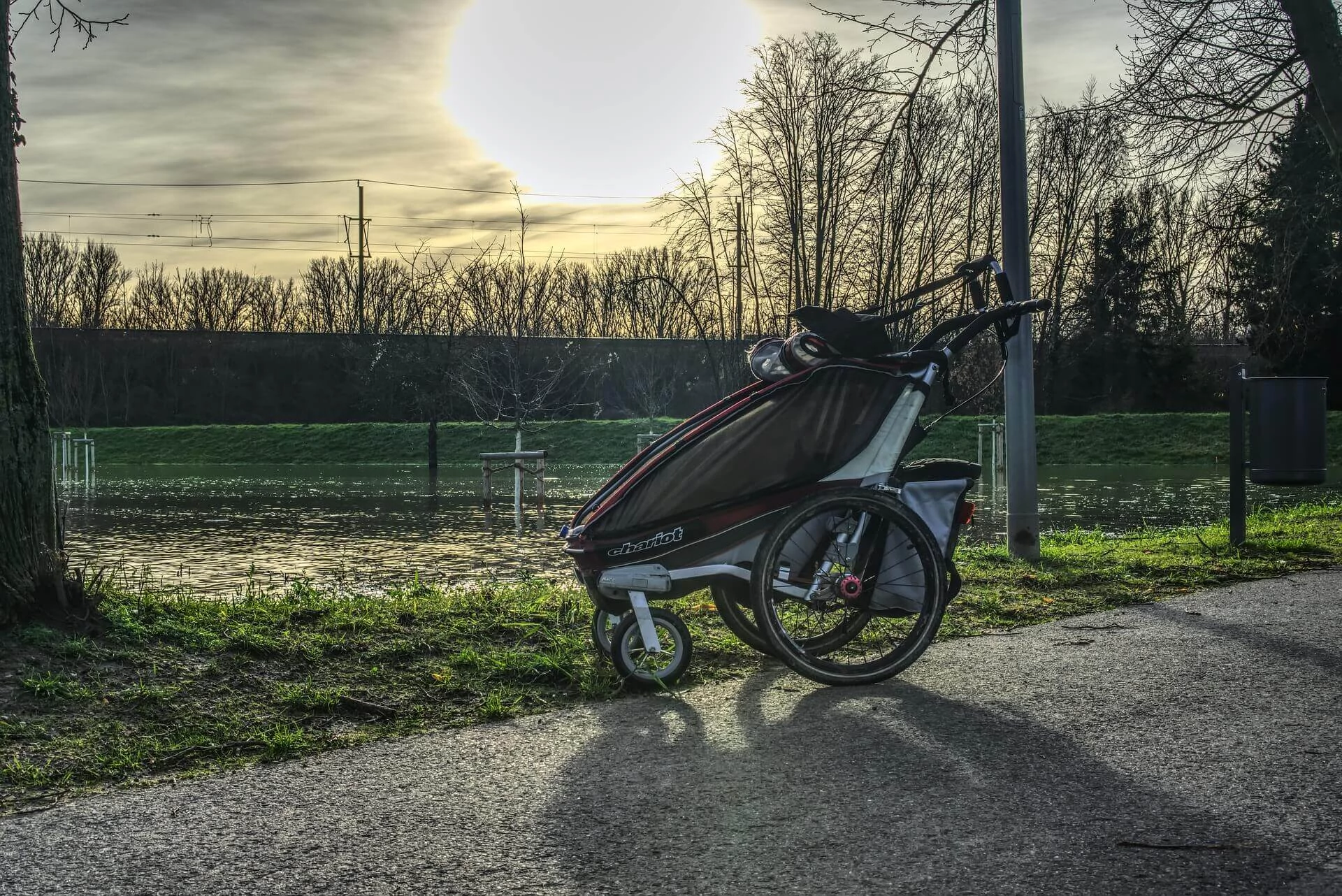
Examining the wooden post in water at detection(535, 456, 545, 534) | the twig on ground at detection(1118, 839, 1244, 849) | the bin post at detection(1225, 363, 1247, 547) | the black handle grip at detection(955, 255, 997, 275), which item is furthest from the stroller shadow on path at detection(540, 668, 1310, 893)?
the wooden post in water at detection(535, 456, 545, 534)

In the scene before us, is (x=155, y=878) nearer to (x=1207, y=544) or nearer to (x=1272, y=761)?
(x=1272, y=761)

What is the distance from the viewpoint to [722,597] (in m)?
5.18

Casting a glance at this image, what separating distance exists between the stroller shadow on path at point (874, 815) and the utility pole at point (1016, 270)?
4823mm

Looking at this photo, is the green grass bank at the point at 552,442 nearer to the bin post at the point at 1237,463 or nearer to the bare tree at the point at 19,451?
the bin post at the point at 1237,463

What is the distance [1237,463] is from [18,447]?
8628 millimetres

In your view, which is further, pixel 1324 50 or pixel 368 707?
pixel 1324 50

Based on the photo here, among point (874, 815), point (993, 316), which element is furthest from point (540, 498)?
point (874, 815)

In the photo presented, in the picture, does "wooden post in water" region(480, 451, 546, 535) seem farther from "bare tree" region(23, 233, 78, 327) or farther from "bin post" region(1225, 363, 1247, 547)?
"bare tree" region(23, 233, 78, 327)

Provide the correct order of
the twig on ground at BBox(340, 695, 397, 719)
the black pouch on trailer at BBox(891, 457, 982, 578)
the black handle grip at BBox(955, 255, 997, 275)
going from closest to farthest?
the twig on ground at BBox(340, 695, 397, 719)
the black pouch on trailer at BBox(891, 457, 982, 578)
the black handle grip at BBox(955, 255, 997, 275)

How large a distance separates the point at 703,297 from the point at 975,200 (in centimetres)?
629

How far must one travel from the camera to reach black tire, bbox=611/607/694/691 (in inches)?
191

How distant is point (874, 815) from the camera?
3.24 meters

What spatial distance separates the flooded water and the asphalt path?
4666 mm

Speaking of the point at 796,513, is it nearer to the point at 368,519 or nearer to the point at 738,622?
the point at 738,622
